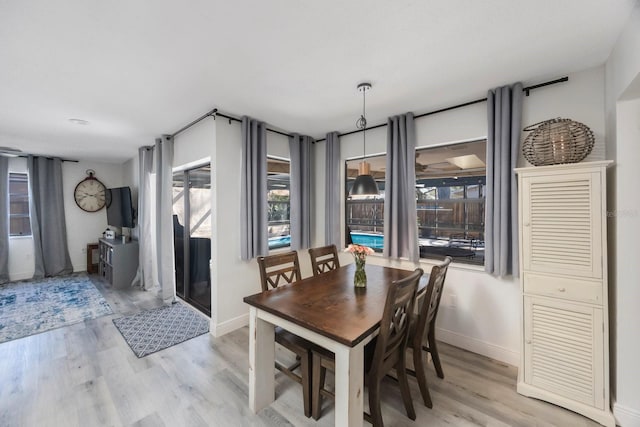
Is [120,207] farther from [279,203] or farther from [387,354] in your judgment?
[387,354]

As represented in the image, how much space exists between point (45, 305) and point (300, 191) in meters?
4.02

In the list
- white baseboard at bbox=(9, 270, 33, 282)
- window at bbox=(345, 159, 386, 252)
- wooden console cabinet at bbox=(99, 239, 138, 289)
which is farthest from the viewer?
white baseboard at bbox=(9, 270, 33, 282)

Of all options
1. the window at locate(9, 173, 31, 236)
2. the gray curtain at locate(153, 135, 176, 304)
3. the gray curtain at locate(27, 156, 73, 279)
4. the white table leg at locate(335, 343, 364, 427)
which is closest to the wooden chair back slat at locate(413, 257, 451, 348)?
the white table leg at locate(335, 343, 364, 427)

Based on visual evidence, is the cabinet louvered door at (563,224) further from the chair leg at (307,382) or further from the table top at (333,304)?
the chair leg at (307,382)

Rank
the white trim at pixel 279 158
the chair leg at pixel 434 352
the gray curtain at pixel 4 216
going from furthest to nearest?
the gray curtain at pixel 4 216
the white trim at pixel 279 158
the chair leg at pixel 434 352

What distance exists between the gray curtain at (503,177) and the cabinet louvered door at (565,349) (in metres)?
0.46

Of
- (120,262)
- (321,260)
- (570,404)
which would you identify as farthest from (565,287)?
(120,262)

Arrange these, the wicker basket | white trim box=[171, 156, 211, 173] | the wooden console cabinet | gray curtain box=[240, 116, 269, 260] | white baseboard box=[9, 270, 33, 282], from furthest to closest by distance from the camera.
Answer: white baseboard box=[9, 270, 33, 282]
the wooden console cabinet
white trim box=[171, 156, 211, 173]
gray curtain box=[240, 116, 269, 260]
the wicker basket

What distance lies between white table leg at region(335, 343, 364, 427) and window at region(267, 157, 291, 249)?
245 centimetres

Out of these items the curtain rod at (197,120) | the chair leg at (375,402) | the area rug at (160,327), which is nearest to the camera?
the chair leg at (375,402)

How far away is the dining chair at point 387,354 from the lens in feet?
4.74

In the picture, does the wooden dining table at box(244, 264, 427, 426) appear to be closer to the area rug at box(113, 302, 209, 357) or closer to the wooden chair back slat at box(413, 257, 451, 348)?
the wooden chair back slat at box(413, 257, 451, 348)

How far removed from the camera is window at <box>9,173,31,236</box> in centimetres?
508

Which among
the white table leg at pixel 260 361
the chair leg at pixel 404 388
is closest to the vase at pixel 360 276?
the chair leg at pixel 404 388
